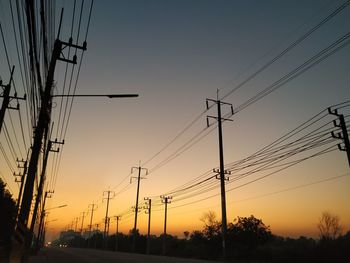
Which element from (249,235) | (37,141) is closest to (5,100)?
(37,141)

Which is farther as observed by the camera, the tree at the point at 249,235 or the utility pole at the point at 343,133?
the tree at the point at 249,235

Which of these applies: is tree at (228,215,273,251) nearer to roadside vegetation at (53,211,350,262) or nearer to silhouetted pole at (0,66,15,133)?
roadside vegetation at (53,211,350,262)

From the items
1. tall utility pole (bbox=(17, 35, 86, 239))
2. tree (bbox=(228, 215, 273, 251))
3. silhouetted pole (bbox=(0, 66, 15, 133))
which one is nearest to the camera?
tall utility pole (bbox=(17, 35, 86, 239))

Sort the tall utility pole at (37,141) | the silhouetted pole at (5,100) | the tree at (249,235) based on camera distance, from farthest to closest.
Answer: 1. the tree at (249,235)
2. the silhouetted pole at (5,100)
3. the tall utility pole at (37,141)

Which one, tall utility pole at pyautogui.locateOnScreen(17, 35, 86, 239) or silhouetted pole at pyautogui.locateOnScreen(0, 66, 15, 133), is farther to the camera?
silhouetted pole at pyautogui.locateOnScreen(0, 66, 15, 133)

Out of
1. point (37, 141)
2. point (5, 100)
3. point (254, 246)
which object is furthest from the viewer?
point (254, 246)

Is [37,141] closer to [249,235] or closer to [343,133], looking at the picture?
[343,133]

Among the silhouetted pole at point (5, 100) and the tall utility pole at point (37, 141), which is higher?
the silhouetted pole at point (5, 100)

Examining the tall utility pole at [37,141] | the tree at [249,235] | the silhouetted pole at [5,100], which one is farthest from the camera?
the tree at [249,235]

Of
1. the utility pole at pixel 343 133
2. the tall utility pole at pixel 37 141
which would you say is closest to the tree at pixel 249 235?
the utility pole at pixel 343 133

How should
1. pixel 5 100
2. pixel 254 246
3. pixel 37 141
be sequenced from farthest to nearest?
pixel 254 246 → pixel 5 100 → pixel 37 141

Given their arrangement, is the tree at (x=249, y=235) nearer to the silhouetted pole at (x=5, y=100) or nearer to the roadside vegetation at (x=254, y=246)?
the roadside vegetation at (x=254, y=246)

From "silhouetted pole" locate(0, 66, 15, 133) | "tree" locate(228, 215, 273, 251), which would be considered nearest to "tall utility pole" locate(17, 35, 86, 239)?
"silhouetted pole" locate(0, 66, 15, 133)

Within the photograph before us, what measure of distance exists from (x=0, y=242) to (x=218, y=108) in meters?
33.9
